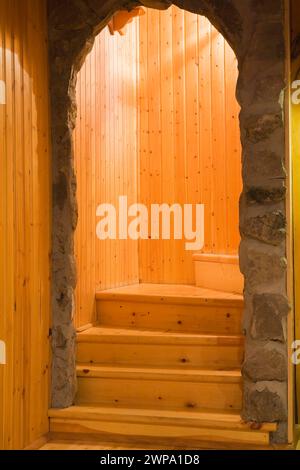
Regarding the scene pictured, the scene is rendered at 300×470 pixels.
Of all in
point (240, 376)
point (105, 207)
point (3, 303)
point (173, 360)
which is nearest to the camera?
point (3, 303)

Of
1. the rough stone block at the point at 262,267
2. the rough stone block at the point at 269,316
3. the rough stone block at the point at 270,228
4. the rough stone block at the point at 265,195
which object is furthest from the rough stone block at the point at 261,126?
the rough stone block at the point at 269,316

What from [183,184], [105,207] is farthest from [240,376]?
[183,184]

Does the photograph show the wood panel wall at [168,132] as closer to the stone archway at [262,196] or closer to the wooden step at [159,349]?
the wooden step at [159,349]

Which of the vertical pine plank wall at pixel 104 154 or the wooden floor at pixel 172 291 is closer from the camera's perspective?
the wooden floor at pixel 172 291

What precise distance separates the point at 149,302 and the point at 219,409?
3.10 ft

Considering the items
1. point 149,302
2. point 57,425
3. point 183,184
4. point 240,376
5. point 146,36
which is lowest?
point 57,425

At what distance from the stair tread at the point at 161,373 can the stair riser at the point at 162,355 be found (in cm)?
7

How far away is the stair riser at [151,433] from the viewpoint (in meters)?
2.88

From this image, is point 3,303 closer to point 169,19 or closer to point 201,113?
point 201,113

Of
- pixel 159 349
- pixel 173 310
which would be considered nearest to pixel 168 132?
pixel 173 310

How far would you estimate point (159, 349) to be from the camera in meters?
3.38

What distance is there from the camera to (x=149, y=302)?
378 cm

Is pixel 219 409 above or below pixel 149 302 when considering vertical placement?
below

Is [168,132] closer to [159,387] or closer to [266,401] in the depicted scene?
[159,387]
